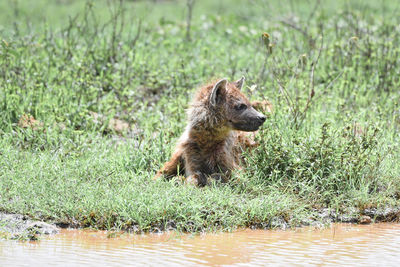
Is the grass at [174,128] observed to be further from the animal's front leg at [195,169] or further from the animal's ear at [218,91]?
the animal's ear at [218,91]

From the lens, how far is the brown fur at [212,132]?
6.04 metres

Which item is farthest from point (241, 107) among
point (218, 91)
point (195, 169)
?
point (195, 169)

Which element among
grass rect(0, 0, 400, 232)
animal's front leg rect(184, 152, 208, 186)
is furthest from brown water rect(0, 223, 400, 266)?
animal's front leg rect(184, 152, 208, 186)

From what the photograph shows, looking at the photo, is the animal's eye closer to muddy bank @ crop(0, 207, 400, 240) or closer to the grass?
the grass

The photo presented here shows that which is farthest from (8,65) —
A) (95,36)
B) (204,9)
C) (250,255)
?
(204,9)

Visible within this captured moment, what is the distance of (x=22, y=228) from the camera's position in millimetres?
4738

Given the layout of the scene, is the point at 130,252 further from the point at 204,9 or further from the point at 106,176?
the point at 204,9

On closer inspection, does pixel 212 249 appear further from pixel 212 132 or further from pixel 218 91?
pixel 218 91

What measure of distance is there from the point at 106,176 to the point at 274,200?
5.11ft

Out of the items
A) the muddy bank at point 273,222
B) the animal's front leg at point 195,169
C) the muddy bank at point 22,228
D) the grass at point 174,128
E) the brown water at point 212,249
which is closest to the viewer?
the brown water at point 212,249

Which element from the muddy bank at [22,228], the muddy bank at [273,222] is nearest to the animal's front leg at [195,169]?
the muddy bank at [273,222]

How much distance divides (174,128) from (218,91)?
1304mm

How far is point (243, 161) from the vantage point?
21.1 ft

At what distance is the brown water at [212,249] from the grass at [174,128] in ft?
0.86
